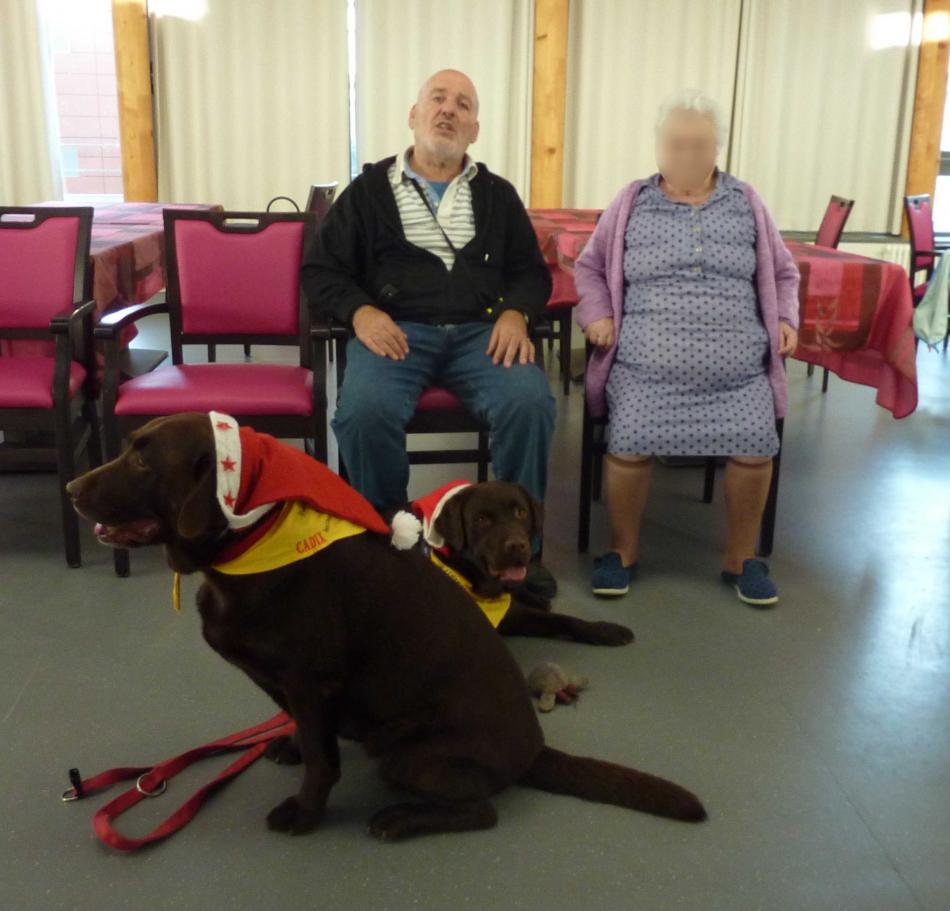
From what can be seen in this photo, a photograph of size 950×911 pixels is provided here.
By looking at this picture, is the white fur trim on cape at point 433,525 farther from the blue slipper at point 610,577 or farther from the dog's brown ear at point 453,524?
the blue slipper at point 610,577

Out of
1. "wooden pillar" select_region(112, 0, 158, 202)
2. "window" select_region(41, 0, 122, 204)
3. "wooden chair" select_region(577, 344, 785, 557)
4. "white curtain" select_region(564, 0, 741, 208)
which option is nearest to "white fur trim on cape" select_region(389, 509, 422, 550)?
"wooden chair" select_region(577, 344, 785, 557)

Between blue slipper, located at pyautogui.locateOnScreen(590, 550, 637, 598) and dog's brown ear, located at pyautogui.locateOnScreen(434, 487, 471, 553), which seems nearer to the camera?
dog's brown ear, located at pyautogui.locateOnScreen(434, 487, 471, 553)

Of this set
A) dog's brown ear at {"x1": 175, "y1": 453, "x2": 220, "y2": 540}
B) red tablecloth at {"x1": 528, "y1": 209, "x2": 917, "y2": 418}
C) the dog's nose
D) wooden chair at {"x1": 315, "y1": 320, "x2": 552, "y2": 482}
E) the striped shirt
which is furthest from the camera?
red tablecloth at {"x1": 528, "y1": 209, "x2": 917, "y2": 418}

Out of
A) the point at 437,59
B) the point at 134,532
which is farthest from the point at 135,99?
the point at 134,532

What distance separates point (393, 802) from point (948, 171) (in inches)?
273

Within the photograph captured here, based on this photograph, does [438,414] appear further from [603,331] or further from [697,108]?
[697,108]

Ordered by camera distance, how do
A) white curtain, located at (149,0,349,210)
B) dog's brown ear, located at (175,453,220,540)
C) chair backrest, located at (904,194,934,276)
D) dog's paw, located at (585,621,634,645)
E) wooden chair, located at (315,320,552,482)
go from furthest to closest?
white curtain, located at (149,0,349,210)
chair backrest, located at (904,194,934,276)
wooden chair, located at (315,320,552,482)
dog's paw, located at (585,621,634,645)
dog's brown ear, located at (175,453,220,540)

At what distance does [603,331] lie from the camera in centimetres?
236

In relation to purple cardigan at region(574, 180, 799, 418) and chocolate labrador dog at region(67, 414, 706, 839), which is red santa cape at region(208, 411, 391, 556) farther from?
purple cardigan at region(574, 180, 799, 418)

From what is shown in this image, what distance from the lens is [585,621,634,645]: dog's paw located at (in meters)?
2.01

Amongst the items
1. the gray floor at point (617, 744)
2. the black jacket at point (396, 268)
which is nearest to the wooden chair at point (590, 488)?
the gray floor at point (617, 744)

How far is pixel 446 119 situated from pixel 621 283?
23.0 inches

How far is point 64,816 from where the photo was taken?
56.5 inches

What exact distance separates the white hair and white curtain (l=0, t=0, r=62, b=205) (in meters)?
5.16
